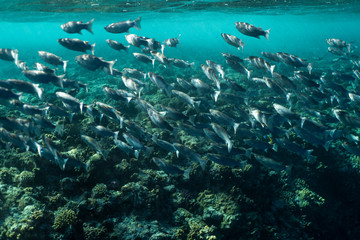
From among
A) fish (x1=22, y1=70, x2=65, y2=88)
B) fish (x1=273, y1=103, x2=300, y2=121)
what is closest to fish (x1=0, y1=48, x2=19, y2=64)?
fish (x1=22, y1=70, x2=65, y2=88)

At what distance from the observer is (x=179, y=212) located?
18.3 feet

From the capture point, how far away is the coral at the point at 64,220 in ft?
14.1

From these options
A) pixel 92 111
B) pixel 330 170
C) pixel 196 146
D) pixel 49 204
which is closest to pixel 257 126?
pixel 196 146

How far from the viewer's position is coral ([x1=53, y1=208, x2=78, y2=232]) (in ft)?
14.1

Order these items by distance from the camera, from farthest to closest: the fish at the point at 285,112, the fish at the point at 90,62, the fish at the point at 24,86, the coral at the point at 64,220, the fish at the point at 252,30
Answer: the fish at the point at 252,30 < the fish at the point at 90,62 < the fish at the point at 285,112 < the fish at the point at 24,86 < the coral at the point at 64,220

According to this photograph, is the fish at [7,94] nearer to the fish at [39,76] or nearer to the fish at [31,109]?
the fish at [31,109]

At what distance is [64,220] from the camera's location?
14.3ft

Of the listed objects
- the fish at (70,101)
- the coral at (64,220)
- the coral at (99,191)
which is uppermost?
the fish at (70,101)

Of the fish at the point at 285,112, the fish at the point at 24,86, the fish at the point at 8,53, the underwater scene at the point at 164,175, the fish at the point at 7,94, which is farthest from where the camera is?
the fish at the point at 8,53

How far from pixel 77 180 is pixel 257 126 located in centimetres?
582

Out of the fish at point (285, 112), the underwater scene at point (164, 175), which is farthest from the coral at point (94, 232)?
the fish at point (285, 112)

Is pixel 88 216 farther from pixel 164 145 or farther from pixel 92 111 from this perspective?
pixel 92 111

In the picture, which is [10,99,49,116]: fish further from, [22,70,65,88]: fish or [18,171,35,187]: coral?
[18,171,35,187]: coral

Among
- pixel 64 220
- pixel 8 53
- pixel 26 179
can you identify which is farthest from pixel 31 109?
pixel 64 220
